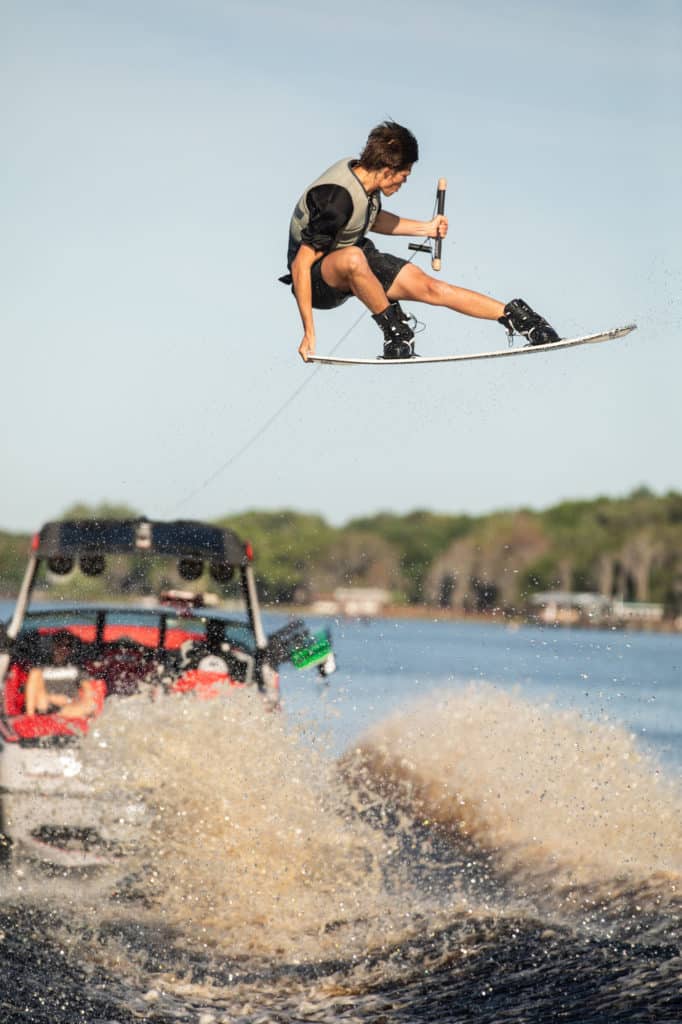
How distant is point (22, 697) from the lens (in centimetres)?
1052

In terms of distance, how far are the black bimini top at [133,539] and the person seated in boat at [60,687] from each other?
0.80 m

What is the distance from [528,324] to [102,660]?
15.5 ft

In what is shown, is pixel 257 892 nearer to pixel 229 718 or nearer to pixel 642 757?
pixel 229 718

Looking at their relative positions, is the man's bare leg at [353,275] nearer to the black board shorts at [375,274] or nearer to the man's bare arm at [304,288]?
the black board shorts at [375,274]

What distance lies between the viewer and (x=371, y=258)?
7.48 metres

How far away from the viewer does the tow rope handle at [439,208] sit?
24.6ft

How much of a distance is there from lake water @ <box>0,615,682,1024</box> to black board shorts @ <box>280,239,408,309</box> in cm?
306

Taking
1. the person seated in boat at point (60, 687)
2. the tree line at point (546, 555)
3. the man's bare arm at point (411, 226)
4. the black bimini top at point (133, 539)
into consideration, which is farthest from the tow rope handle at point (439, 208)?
the tree line at point (546, 555)

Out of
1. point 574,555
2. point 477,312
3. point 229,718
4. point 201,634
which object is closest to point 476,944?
point 229,718

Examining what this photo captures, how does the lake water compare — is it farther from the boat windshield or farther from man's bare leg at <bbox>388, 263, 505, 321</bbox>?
man's bare leg at <bbox>388, 263, 505, 321</bbox>

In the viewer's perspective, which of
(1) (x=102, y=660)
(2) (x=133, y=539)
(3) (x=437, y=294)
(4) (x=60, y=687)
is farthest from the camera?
(1) (x=102, y=660)

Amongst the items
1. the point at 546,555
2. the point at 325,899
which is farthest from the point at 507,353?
the point at 546,555

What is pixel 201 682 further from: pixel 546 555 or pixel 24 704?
pixel 546 555

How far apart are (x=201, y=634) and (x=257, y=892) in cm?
362
